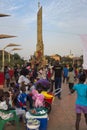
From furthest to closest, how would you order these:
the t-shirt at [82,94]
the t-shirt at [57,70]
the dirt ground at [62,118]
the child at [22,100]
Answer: the t-shirt at [57,70]
the child at [22,100]
the dirt ground at [62,118]
the t-shirt at [82,94]

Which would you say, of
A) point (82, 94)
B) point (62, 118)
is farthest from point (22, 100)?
point (82, 94)

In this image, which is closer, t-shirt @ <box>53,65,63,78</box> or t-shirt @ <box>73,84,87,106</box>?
t-shirt @ <box>73,84,87,106</box>

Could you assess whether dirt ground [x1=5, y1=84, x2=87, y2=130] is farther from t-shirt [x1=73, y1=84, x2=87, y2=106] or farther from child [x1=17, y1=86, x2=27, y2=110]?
t-shirt [x1=73, y1=84, x2=87, y2=106]

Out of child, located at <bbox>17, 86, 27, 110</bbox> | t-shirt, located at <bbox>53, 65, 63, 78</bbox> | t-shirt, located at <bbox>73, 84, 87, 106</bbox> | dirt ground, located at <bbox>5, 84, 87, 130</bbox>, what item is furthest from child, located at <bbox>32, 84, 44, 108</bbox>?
t-shirt, located at <bbox>53, 65, 63, 78</bbox>

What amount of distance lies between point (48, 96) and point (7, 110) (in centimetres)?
271

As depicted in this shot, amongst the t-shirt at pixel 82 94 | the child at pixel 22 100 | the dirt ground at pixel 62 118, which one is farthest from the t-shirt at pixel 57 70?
the t-shirt at pixel 82 94

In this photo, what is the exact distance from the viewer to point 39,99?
903cm

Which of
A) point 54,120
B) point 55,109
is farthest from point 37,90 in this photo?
point 55,109

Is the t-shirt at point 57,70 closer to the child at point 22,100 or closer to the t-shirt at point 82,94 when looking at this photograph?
the child at point 22,100

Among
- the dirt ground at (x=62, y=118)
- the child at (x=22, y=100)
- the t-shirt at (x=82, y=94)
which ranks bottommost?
the dirt ground at (x=62, y=118)

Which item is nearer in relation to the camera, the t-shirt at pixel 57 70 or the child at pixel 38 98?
the child at pixel 38 98

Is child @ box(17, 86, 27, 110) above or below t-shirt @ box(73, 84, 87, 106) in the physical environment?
below

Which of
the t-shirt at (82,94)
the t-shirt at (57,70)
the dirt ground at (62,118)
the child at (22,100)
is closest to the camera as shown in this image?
the t-shirt at (82,94)

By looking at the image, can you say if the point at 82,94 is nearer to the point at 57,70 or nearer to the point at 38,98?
the point at 38,98
